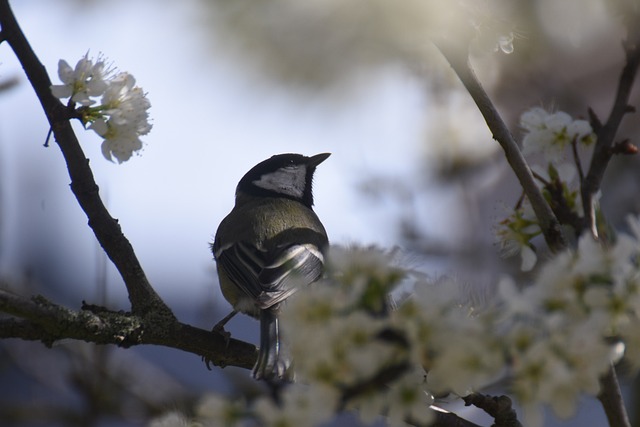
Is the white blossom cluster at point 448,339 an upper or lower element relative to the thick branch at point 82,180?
lower

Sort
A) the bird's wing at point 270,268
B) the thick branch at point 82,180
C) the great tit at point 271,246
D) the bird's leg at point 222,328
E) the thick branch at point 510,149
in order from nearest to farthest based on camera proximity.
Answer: the thick branch at point 510,149, the thick branch at point 82,180, the bird's leg at point 222,328, the great tit at point 271,246, the bird's wing at point 270,268

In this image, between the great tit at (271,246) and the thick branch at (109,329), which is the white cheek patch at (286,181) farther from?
the thick branch at (109,329)

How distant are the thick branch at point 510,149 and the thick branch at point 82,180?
0.73 metres

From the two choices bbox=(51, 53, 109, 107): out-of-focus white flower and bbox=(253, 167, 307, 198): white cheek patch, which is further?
bbox=(253, 167, 307, 198): white cheek patch

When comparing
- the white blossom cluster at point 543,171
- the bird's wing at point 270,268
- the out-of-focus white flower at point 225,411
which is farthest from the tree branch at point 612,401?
the bird's wing at point 270,268

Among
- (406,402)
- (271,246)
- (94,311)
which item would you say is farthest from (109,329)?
(271,246)

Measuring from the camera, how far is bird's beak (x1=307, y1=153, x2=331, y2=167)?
3861mm

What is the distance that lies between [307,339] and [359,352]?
0.06 m

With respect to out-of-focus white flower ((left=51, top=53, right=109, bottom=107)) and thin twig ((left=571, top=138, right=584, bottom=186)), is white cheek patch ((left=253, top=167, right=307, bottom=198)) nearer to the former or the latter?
out-of-focus white flower ((left=51, top=53, right=109, bottom=107))

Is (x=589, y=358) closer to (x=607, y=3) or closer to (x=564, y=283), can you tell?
(x=564, y=283)

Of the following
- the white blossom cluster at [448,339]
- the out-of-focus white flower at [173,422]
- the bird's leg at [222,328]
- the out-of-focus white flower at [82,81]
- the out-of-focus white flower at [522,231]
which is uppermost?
the out-of-focus white flower at [82,81]

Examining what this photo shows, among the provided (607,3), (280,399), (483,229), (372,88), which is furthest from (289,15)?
(483,229)

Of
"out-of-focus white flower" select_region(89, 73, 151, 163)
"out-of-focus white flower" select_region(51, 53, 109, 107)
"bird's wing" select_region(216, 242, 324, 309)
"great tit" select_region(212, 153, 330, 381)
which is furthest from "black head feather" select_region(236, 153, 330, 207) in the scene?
"out-of-focus white flower" select_region(51, 53, 109, 107)

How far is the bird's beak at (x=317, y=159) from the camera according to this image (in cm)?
386
